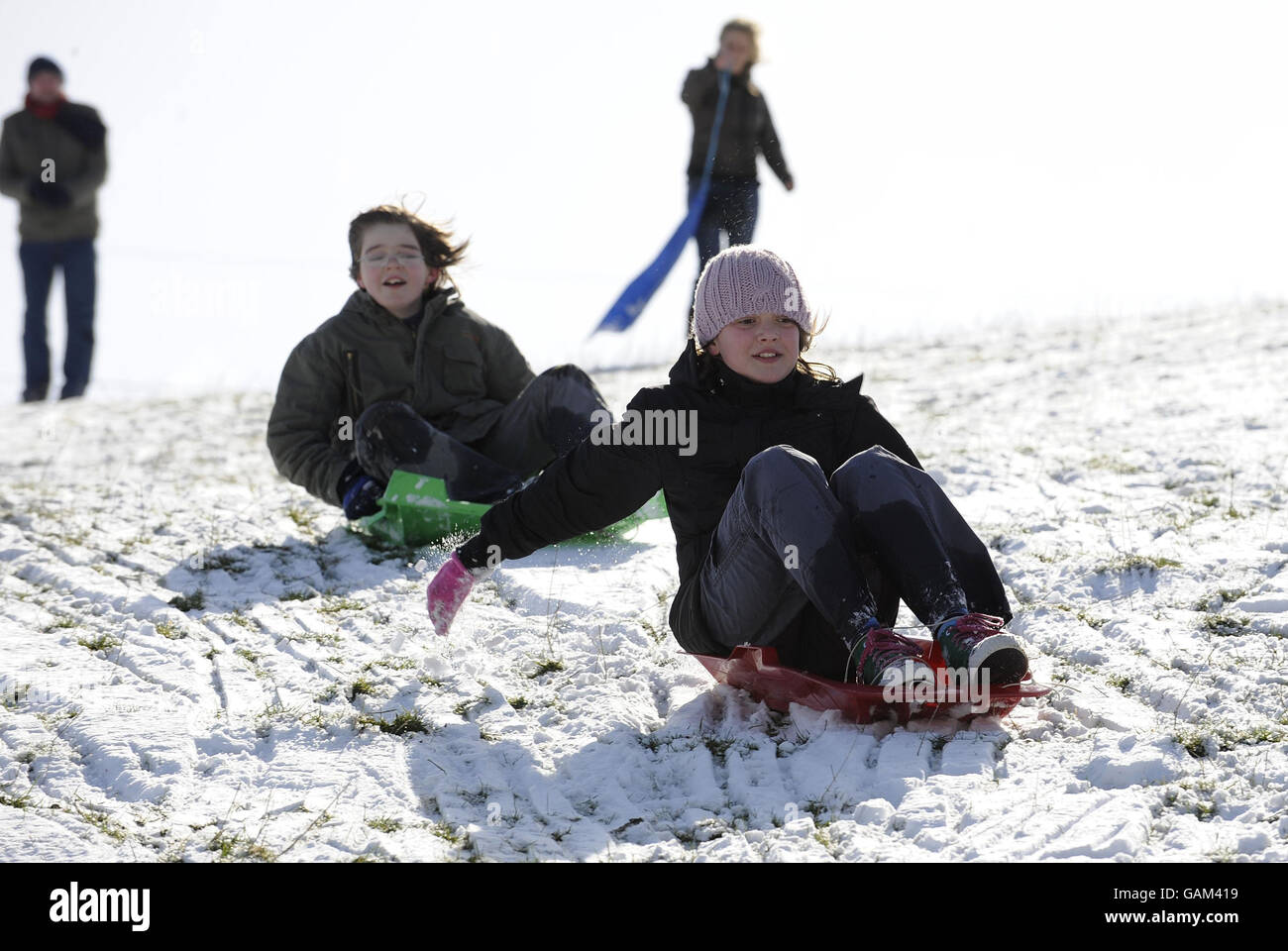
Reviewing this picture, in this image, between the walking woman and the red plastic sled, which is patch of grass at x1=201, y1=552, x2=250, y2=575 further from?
the walking woman

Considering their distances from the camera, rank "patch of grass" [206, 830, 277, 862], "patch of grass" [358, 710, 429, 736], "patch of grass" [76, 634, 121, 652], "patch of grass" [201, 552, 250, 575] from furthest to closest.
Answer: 1. "patch of grass" [201, 552, 250, 575]
2. "patch of grass" [76, 634, 121, 652]
3. "patch of grass" [358, 710, 429, 736]
4. "patch of grass" [206, 830, 277, 862]

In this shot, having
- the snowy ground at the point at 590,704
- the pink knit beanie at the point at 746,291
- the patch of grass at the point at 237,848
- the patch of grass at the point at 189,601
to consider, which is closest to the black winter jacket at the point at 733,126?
the snowy ground at the point at 590,704

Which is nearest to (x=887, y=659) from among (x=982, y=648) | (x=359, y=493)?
(x=982, y=648)

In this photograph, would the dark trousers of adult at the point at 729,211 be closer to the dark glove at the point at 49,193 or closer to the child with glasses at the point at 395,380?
the child with glasses at the point at 395,380

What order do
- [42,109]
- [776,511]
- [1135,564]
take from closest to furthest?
[776,511] < [1135,564] < [42,109]

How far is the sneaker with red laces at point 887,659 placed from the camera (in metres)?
2.62

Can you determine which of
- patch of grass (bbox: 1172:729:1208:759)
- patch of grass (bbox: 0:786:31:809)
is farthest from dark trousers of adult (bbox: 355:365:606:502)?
patch of grass (bbox: 1172:729:1208:759)

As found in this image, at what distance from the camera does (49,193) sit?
28.4ft

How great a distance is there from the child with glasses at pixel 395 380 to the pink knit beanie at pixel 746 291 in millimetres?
1551

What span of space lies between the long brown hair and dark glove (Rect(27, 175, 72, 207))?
4.70 metres

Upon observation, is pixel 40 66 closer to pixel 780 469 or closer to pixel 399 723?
pixel 399 723

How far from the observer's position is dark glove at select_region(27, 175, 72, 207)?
8.65 metres

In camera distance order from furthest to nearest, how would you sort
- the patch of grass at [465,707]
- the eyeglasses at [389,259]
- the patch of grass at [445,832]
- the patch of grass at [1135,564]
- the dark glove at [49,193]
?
the dark glove at [49,193]
the eyeglasses at [389,259]
the patch of grass at [1135,564]
the patch of grass at [465,707]
the patch of grass at [445,832]

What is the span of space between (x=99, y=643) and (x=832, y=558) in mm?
2153
